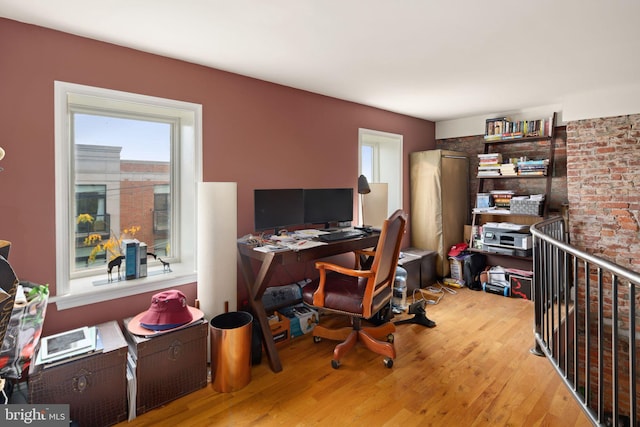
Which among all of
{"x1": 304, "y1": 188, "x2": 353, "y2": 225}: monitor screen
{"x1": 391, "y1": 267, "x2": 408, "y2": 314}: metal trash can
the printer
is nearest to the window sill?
{"x1": 304, "y1": 188, "x2": 353, "y2": 225}: monitor screen

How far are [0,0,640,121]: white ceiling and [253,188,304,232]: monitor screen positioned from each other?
3.49ft

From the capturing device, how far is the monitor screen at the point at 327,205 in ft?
11.1

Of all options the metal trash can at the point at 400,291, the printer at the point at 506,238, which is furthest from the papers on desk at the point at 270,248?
the printer at the point at 506,238

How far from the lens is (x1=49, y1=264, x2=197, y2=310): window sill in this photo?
2.27 metres

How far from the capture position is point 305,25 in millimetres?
2148

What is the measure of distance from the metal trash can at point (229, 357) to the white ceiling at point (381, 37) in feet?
6.43

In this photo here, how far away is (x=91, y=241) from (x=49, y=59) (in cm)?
130

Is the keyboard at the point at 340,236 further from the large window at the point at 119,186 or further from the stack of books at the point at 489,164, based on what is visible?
the stack of books at the point at 489,164

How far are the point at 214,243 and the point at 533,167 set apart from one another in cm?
391

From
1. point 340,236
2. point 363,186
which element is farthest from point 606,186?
point 340,236

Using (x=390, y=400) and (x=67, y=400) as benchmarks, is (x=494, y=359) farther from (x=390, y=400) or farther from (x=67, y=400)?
(x=67, y=400)

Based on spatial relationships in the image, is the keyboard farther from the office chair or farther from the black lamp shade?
the black lamp shade

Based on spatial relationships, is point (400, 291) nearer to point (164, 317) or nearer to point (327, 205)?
point (327, 205)

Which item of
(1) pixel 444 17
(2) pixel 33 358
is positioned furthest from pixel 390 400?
(1) pixel 444 17
